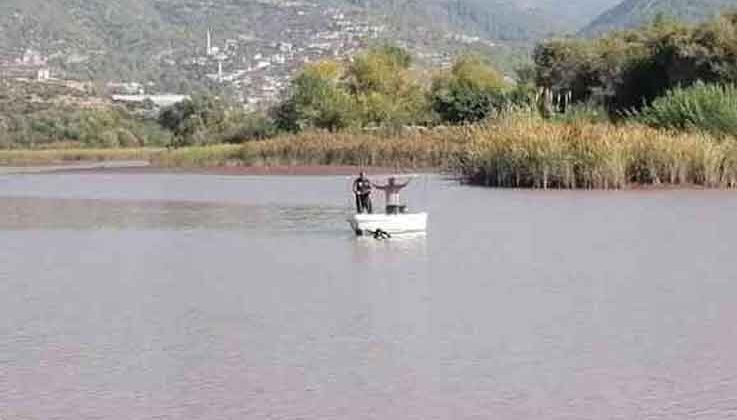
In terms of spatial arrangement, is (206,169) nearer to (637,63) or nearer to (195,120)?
(637,63)

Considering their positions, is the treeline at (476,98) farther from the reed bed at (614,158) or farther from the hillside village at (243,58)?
the hillside village at (243,58)

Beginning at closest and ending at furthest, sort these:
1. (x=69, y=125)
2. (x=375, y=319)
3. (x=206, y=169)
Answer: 1. (x=375, y=319)
2. (x=206, y=169)
3. (x=69, y=125)

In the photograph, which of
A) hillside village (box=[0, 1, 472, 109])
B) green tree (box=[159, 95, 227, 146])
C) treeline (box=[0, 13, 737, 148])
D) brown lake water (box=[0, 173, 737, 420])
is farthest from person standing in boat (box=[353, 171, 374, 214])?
hillside village (box=[0, 1, 472, 109])

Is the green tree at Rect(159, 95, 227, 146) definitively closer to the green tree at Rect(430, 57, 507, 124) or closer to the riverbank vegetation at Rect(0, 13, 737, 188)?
the riverbank vegetation at Rect(0, 13, 737, 188)

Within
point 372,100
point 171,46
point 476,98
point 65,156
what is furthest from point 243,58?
point 476,98

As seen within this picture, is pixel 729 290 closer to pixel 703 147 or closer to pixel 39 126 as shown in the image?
pixel 703 147

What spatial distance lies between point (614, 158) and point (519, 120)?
27.2ft

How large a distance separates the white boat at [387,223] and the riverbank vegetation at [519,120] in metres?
14.0

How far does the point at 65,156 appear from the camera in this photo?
7819 centimetres

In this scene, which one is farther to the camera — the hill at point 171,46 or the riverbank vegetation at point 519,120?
the hill at point 171,46

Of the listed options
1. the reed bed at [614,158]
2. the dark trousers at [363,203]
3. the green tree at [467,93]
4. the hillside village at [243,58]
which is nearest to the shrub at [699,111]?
the reed bed at [614,158]

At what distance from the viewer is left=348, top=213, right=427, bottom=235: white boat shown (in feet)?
87.4

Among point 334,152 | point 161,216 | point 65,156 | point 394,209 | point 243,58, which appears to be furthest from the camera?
point 243,58

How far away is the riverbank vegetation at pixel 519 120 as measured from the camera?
4084 centimetres
